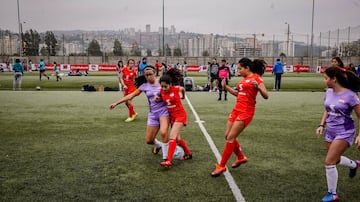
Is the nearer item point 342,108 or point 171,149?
point 342,108

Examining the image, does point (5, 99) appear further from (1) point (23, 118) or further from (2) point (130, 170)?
(2) point (130, 170)

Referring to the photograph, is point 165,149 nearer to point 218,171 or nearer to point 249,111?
point 218,171

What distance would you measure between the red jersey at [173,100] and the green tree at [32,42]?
6429 centimetres

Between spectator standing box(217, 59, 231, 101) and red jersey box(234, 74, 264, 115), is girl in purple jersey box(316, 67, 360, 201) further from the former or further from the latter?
spectator standing box(217, 59, 231, 101)

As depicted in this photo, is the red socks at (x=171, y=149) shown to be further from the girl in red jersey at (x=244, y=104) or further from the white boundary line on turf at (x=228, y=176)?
the white boundary line on turf at (x=228, y=176)

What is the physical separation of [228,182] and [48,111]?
9.98 metres

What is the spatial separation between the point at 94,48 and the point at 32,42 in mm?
12249

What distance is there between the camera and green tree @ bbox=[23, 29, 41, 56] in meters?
63.9

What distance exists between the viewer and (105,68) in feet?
177

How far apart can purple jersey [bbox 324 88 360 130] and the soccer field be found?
1.08m

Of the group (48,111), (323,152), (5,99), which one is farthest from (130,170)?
(5,99)

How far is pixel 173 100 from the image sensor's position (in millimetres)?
6172

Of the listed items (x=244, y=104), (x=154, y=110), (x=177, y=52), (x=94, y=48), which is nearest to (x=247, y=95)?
(x=244, y=104)

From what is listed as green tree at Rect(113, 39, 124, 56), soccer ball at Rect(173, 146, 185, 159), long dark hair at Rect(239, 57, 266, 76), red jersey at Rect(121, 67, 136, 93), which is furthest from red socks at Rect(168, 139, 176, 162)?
green tree at Rect(113, 39, 124, 56)
